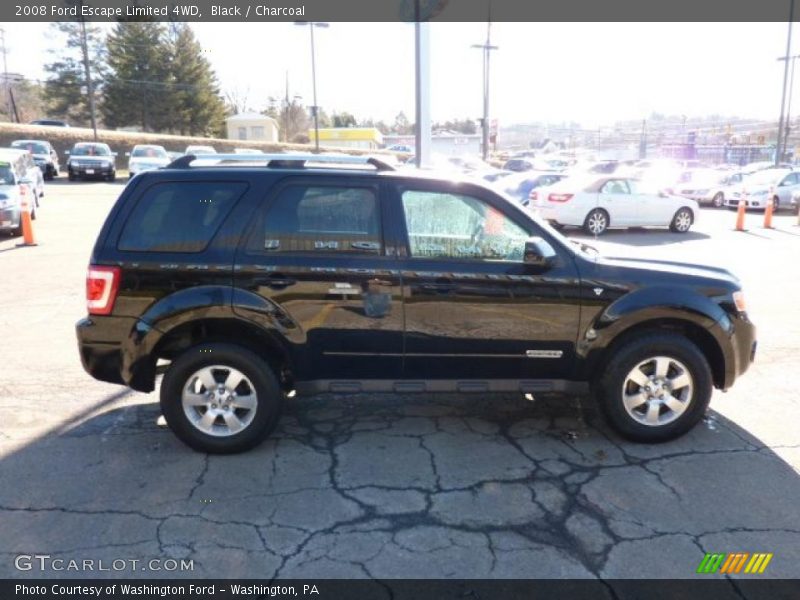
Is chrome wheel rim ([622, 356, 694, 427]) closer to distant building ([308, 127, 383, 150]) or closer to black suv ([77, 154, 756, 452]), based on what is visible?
black suv ([77, 154, 756, 452])

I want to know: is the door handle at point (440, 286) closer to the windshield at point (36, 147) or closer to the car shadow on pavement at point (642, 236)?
the car shadow on pavement at point (642, 236)

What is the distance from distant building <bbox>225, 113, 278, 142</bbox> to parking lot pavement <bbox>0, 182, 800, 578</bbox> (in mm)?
Result: 57942

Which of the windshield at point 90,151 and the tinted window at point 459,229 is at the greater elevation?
the windshield at point 90,151

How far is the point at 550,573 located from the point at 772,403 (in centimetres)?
302

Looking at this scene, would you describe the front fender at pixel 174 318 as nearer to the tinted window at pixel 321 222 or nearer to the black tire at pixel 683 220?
the tinted window at pixel 321 222

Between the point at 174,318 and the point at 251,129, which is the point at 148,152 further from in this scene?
the point at 251,129

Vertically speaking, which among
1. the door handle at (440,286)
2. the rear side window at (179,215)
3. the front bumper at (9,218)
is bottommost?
the front bumper at (9,218)

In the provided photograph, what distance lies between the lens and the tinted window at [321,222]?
3809mm

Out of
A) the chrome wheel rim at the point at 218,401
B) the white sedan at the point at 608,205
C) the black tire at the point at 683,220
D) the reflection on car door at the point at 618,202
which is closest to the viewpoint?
the chrome wheel rim at the point at 218,401

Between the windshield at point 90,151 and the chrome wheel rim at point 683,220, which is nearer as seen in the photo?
the chrome wheel rim at point 683,220

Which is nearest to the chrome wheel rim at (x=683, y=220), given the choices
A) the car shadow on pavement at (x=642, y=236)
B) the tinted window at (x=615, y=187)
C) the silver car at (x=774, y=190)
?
the car shadow on pavement at (x=642, y=236)

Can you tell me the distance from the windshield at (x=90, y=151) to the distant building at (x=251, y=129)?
29359 mm

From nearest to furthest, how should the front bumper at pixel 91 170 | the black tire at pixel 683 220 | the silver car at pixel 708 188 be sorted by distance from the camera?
the black tire at pixel 683 220, the silver car at pixel 708 188, the front bumper at pixel 91 170

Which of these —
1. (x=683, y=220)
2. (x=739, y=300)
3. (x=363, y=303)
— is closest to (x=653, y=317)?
(x=739, y=300)
